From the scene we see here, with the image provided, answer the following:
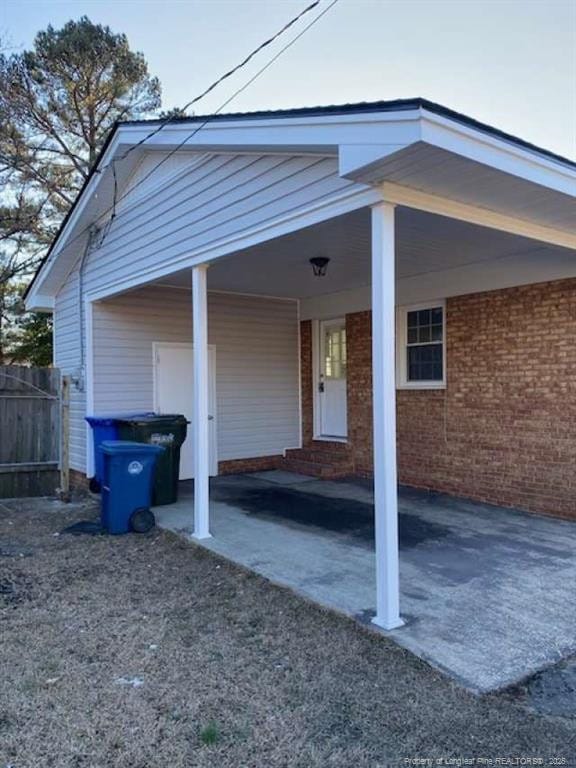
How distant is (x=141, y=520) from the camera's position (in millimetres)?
6426

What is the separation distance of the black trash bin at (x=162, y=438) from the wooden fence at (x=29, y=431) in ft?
7.32

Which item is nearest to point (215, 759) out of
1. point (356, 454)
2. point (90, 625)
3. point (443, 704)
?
point (443, 704)

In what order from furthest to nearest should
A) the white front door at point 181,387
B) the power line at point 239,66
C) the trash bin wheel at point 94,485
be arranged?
the white front door at point 181,387 → the trash bin wheel at point 94,485 → the power line at point 239,66

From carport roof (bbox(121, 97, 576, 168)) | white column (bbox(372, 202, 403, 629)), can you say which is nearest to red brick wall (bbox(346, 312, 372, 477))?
carport roof (bbox(121, 97, 576, 168))

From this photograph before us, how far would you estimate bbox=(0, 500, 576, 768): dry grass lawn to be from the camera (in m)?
2.60

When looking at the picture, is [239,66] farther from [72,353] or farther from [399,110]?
[72,353]

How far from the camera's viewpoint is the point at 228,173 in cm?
569

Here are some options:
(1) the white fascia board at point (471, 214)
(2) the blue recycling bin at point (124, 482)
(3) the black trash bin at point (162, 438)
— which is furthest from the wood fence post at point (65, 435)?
(1) the white fascia board at point (471, 214)

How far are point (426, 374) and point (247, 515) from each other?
3307mm

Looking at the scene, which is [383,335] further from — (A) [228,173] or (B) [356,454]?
(B) [356,454]

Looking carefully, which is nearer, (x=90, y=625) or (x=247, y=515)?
(x=90, y=625)

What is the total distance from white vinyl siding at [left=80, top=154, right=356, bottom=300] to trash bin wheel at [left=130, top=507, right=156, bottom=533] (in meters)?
2.74

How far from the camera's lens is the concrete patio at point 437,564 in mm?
3516

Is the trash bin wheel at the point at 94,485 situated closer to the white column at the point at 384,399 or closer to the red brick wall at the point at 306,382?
the red brick wall at the point at 306,382
